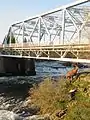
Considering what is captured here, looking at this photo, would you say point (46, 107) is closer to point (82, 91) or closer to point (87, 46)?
point (82, 91)

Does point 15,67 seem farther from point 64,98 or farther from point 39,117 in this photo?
point 64,98

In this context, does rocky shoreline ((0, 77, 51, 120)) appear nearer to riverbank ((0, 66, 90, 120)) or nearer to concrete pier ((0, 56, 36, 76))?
riverbank ((0, 66, 90, 120))

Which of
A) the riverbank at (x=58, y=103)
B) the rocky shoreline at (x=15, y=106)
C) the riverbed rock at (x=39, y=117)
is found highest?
the riverbank at (x=58, y=103)

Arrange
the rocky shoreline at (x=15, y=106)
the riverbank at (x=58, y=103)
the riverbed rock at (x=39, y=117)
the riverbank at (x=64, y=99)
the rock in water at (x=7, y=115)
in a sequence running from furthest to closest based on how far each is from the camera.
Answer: the rocky shoreline at (x=15, y=106) < the rock in water at (x=7, y=115) < the riverbed rock at (x=39, y=117) < the riverbank at (x=58, y=103) < the riverbank at (x=64, y=99)

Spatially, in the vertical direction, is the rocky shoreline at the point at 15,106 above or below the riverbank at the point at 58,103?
below

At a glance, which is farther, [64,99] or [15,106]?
[15,106]

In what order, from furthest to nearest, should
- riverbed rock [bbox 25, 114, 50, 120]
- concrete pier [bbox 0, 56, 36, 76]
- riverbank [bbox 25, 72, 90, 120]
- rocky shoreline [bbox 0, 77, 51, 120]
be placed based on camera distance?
1. concrete pier [bbox 0, 56, 36, 76]
2. rocky shoreline [bbox 0, 77, 51, 120]
3. riverbed rock [bbox 25, 114, 50, 120]
4. riverbank [bbox 25, 72, 90, 120]

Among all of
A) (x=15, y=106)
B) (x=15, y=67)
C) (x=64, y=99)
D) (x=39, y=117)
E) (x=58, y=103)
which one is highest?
(x=64, y=99)

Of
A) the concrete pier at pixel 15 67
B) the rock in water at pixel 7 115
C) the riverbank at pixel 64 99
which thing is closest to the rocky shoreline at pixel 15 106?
the rock in water at pixel 7 115

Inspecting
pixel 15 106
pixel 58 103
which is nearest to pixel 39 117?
pixel 58 103

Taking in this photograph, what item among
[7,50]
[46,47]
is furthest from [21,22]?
[46,47]

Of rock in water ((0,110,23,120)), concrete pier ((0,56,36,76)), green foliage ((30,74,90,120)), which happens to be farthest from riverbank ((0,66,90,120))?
concrete pier ((0,56,36,76))

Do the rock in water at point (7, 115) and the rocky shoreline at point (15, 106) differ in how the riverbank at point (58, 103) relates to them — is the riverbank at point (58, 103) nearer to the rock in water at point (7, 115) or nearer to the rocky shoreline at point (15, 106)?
the rocky shoreline at point (15, 106)

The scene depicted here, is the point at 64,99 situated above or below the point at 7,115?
above
